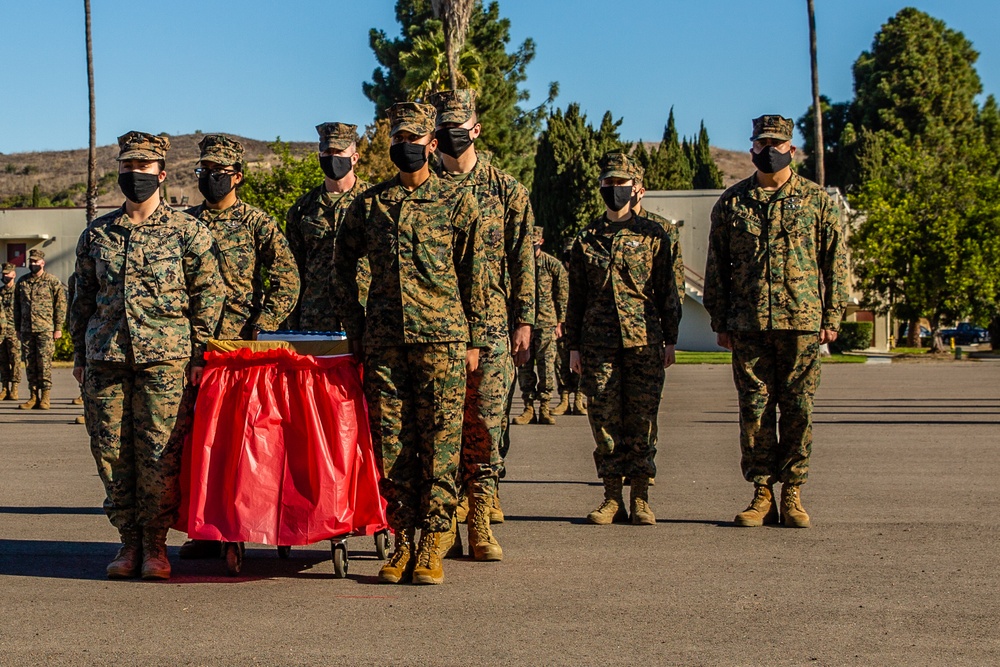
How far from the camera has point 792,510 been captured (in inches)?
345

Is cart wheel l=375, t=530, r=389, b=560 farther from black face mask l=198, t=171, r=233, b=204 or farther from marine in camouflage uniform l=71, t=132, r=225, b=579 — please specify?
black face mask l=198, t=171, r=233, b=204

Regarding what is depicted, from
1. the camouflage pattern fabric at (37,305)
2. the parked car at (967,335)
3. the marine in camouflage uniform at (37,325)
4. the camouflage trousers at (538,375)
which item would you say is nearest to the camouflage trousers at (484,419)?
the camouflage trousers at (538,375)

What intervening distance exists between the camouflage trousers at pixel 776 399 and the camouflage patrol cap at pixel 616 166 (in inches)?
51.9

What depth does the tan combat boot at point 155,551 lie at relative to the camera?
7.08 meters

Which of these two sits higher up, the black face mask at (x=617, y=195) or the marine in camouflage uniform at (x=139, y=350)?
the black face mask at (x=617, y=195)

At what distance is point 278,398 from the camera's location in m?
7.05

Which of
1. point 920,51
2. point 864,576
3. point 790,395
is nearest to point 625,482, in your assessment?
point 790,395

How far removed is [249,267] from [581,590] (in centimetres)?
313

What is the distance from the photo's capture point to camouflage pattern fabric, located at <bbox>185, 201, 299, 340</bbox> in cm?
840

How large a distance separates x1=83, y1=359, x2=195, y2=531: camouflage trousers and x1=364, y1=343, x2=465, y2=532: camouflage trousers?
108 cm

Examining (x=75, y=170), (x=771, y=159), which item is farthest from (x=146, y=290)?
(x=75, y=170)

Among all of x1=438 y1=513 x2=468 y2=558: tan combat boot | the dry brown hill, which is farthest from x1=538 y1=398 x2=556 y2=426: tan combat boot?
the dry brown hill

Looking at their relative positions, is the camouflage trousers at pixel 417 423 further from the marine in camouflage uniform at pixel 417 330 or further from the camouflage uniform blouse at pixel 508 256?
the camouflage uniform blouse at pixel 508 256

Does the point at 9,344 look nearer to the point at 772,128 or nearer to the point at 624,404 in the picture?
the point at 624,404
